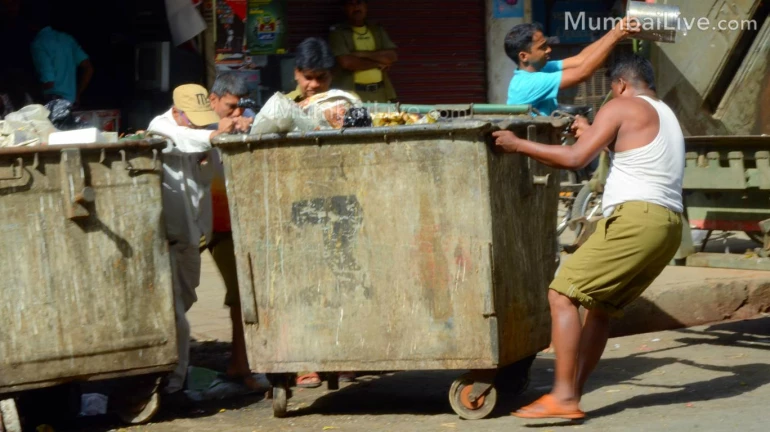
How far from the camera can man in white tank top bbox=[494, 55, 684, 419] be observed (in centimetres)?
471

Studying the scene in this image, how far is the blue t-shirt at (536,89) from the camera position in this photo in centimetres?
626

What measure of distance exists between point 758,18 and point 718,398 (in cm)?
291

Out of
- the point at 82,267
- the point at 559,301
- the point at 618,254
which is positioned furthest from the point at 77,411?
the point at 618,254

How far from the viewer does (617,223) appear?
4777mm

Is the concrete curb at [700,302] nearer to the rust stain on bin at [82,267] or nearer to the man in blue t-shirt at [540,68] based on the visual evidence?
the man in blue t-shirt at [540,68]

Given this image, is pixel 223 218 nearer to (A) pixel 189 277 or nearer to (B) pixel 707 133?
(A) pixel 189 277

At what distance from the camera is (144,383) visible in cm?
507

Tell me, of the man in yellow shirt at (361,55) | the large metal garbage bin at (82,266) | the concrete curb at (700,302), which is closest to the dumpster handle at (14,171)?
the large metal garbage bin at (82,266)

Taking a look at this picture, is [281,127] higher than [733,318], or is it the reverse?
[281,127]

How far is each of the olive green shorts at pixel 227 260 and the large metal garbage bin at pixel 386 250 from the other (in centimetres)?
78

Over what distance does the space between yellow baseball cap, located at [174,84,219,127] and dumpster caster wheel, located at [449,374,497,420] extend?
69.2 inches

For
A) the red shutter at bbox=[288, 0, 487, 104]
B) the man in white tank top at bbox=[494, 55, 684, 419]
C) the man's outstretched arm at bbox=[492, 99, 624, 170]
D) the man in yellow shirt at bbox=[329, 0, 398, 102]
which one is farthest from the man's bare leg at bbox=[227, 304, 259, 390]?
the red shutter at bbox=[288, 0, 487, 104]

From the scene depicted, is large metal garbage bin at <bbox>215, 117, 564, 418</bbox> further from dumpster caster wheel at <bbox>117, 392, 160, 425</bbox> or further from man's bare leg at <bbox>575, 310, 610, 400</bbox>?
dumpster caster wheel at <bbox>117, 392, 160, 425</bbox>

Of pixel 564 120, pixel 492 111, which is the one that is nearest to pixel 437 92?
pixel 492 111
